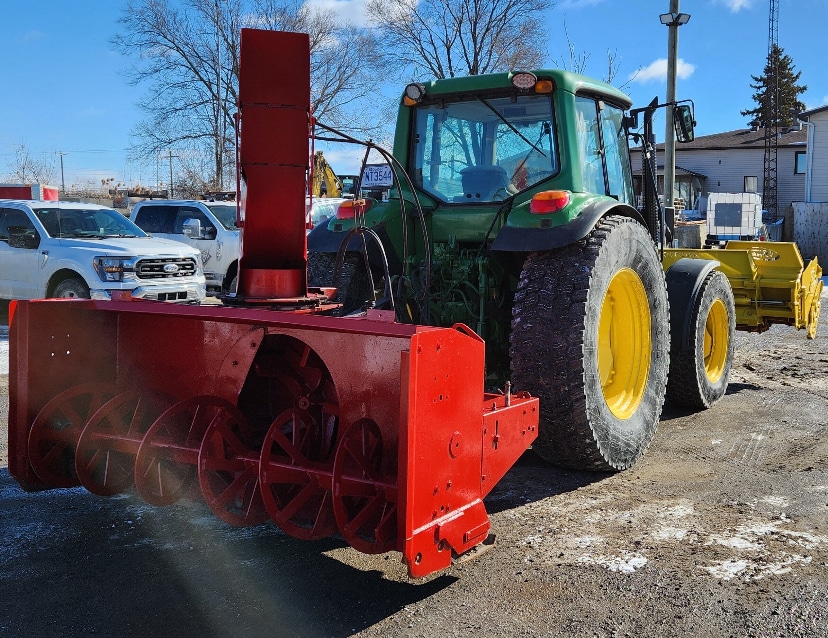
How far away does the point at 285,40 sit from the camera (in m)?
3.98

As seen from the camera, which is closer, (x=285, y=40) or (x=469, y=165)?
(x=285, y=40)

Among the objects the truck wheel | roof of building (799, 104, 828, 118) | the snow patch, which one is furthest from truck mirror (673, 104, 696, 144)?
roof of building (799, 104, 828, 118)

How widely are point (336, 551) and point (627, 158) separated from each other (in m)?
3.92

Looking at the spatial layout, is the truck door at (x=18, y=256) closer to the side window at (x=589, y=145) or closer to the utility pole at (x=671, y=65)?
the side window at (x=589, y=145)

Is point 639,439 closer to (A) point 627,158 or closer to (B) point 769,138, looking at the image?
(A) point 627,158

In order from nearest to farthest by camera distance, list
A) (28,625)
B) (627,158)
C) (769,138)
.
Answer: (28,625) < (627,158) < (769,138)

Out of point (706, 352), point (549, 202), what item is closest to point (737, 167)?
point (706, 352)

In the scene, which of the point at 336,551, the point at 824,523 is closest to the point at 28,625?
the point at 336,551

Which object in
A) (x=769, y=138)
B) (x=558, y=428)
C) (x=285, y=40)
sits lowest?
(x=558, y=428)

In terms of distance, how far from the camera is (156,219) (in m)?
14.9

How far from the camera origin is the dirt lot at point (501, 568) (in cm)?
318

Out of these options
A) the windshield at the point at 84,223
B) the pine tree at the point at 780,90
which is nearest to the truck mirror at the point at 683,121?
the windshield at the point at 84,223

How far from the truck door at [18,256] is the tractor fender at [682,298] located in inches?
332

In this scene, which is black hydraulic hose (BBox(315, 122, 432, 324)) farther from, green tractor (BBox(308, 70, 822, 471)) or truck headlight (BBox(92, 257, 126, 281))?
truck headlight (BBox(92, 257, 126, 281))
